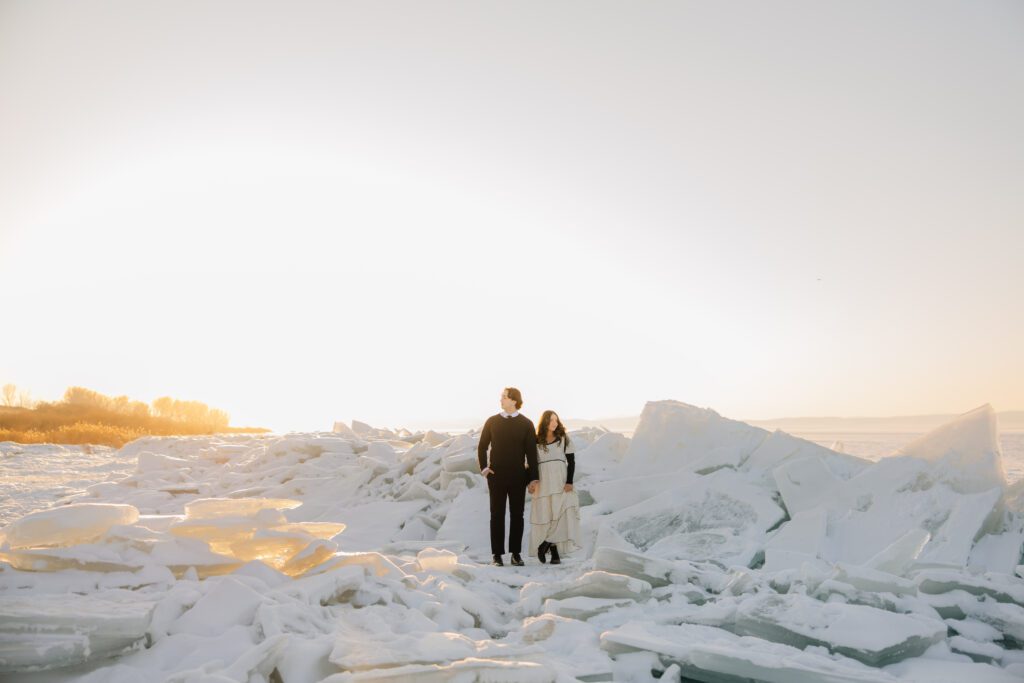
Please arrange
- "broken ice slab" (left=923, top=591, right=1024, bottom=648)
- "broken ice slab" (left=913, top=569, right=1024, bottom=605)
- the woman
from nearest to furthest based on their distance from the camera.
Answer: "broken ice slab" (left=923, top=591, right=1024, bottom=648) → "broken ice slab" (left=913, top=569, right=1024, bottom=605) → the woman

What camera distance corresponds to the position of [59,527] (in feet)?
12.3

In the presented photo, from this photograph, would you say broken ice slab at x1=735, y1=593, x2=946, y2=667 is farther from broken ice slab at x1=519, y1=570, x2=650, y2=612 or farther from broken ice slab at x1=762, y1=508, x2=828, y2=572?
broken ice slab at x1=762, y1=508, x2=828, y2=572

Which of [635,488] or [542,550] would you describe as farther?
[635,488]

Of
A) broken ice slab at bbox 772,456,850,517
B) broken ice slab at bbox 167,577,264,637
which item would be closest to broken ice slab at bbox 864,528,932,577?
broken ice slab at bbox 772,456,850,517

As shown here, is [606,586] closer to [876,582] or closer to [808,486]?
[876,582]

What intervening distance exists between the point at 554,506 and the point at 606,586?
1964 mm

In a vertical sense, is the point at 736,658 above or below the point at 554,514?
below

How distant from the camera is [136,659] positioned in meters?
2.87

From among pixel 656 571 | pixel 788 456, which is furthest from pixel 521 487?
pixel 788 456

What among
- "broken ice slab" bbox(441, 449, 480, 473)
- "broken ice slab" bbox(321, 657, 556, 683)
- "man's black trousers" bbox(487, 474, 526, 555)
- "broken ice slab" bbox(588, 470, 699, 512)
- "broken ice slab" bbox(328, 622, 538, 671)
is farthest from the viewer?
"broken ice slab" bbox(441, 449, 480, 473)

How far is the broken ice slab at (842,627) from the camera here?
3.31m

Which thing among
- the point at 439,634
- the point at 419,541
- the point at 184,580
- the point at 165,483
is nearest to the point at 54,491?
the point at 165,483

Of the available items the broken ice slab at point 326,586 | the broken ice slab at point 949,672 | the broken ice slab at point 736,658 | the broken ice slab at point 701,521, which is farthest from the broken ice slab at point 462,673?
the broken ice slab at point 701,521

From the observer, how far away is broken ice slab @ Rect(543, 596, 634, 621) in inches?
157
